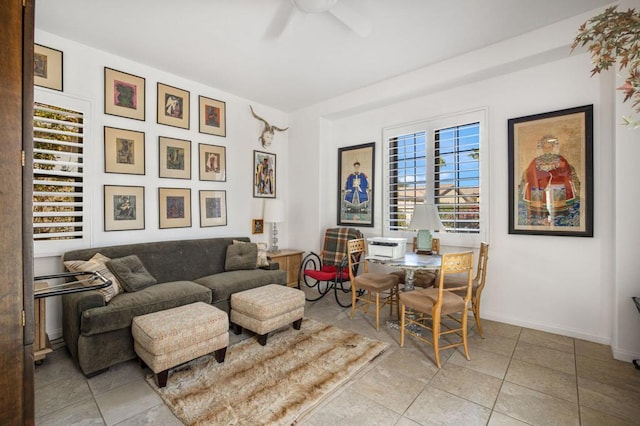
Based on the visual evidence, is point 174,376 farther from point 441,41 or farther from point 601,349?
point 441,41

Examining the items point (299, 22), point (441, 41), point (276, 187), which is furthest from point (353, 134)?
point (299, 22)

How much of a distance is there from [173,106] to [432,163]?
345 cm

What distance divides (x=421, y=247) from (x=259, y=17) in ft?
9.26

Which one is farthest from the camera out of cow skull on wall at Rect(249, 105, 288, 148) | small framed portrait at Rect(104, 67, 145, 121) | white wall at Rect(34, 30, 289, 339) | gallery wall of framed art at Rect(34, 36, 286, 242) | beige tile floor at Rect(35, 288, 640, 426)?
cow skull on wall at Rect(249, 105, 288, 148)

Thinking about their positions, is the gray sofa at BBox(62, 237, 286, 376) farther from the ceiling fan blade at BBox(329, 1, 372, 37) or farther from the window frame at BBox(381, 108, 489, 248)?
the ceiling fan blade at BBox(329, 1, 372, 37)

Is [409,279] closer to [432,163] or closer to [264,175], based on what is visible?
[432,163]

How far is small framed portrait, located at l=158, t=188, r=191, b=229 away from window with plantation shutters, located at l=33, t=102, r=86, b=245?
0.79 meters

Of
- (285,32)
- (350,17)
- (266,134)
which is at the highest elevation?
(285,32)

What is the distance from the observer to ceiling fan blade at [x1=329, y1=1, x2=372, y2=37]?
7.39 ft

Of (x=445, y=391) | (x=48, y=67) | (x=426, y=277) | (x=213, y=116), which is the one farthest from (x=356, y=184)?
(x=48, y=67)

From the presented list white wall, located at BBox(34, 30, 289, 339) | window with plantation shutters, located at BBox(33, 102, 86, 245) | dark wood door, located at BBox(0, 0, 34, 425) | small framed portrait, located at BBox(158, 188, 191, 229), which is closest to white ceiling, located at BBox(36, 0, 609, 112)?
white wall, located at BBox(34, 30, 289, 339)

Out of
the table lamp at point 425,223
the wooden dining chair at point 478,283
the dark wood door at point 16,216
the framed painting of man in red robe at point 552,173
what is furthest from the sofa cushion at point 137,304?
the framed painting of man in red robe at point 552,173

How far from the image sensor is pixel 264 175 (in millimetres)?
4883

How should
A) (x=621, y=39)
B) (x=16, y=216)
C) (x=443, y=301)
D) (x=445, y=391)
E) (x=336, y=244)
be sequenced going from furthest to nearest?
1. (x=336, y=244)
2. (x=443, y=301)
3. (x=445, y=391)
4. (x=621, y=39)
5. (x=16, y=216)
